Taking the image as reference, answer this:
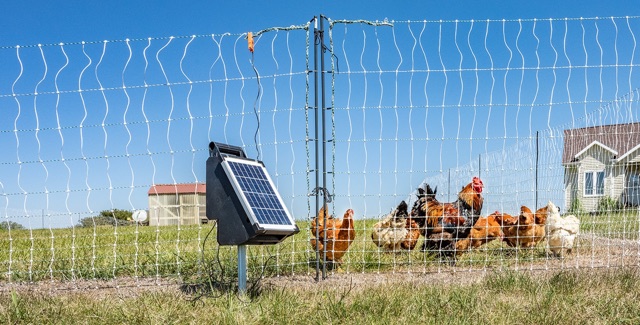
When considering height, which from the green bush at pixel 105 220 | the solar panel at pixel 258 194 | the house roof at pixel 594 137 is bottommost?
the green bush at pixel 105 220

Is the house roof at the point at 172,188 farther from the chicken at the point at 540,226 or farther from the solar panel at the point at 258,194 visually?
the chicken at the point at 540,226

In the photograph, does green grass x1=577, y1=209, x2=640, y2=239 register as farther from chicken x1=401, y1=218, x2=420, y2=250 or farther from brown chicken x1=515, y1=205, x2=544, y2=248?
chicken x1=401, y1=218, x2=420, y2=250

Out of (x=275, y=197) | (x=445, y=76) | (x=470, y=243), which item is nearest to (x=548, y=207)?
(x=470, y=243)

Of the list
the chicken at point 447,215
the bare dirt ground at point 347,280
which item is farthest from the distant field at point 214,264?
the chicken at point 447,215

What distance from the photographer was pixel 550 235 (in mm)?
6066

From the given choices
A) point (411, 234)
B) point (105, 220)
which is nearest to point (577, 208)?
point (411, 234)

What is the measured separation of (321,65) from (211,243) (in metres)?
3.35

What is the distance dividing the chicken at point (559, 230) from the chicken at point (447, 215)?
72 centimetres

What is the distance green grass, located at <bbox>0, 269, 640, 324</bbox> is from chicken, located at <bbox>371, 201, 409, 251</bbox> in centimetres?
113

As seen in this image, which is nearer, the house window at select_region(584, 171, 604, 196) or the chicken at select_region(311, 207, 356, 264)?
the chicken at select_region(311, 207, 356, 264)

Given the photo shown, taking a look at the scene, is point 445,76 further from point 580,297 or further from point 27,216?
point 27,216

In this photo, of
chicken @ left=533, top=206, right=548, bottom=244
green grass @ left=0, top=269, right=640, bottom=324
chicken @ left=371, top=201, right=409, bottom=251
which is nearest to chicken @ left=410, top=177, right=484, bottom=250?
chicken @ left=371, top=201, right=409, bottom=251

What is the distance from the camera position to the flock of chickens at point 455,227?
5562 millimetres

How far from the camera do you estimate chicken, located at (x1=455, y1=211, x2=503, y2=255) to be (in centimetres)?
559
